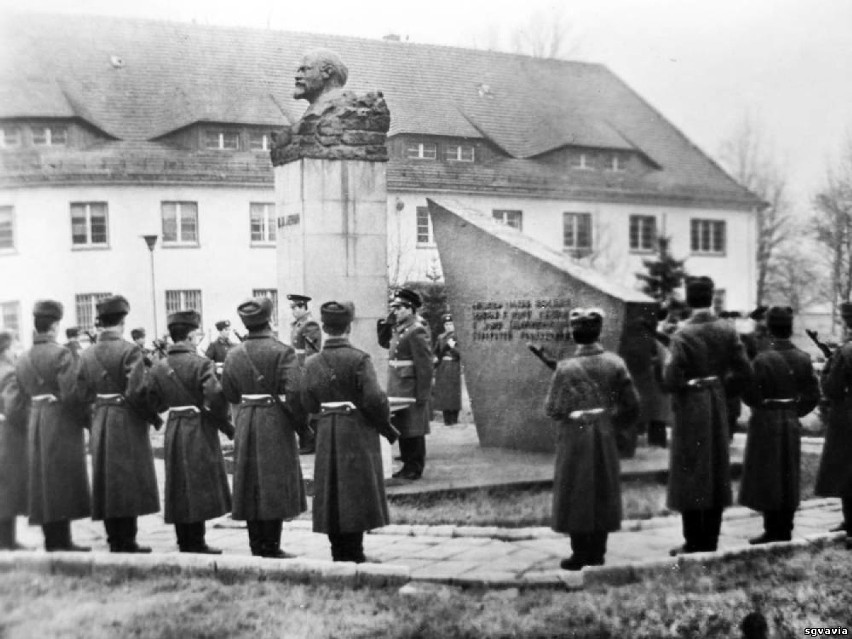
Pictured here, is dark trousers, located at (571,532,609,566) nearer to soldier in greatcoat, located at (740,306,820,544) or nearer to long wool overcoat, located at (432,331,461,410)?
soldier in greatcoat, located at (740,306,820,544)

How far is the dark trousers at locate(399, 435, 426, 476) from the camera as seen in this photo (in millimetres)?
9039

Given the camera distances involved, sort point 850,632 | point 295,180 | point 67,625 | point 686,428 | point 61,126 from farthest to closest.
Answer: point 295,180 < point 61,126 < point 686,428 < point 850,632 < point 67,625

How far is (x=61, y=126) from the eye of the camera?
7816 mm

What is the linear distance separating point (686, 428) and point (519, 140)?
12.1 feet

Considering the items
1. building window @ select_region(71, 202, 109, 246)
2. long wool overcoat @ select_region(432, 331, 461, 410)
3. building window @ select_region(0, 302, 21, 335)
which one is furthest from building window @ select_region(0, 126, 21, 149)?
long wool overcoat @ select_region(432, 331, 461, 410)

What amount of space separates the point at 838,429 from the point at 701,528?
1.45m

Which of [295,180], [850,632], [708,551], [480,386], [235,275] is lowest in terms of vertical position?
[850,632]

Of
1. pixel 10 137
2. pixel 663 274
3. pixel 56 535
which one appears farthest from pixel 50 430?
pixel 663 274

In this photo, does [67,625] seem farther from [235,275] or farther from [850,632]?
[235,275]

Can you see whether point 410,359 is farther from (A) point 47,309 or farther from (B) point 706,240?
(B) point 706,240

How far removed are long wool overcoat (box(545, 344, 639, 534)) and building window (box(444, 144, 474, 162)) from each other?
151 inches

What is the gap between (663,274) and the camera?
11.8m

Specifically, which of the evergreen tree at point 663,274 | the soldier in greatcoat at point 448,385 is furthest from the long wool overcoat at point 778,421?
the soldier in greatcoat at point 448,385

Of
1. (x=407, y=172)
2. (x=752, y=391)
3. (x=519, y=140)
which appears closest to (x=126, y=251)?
(x=407, y=172)
